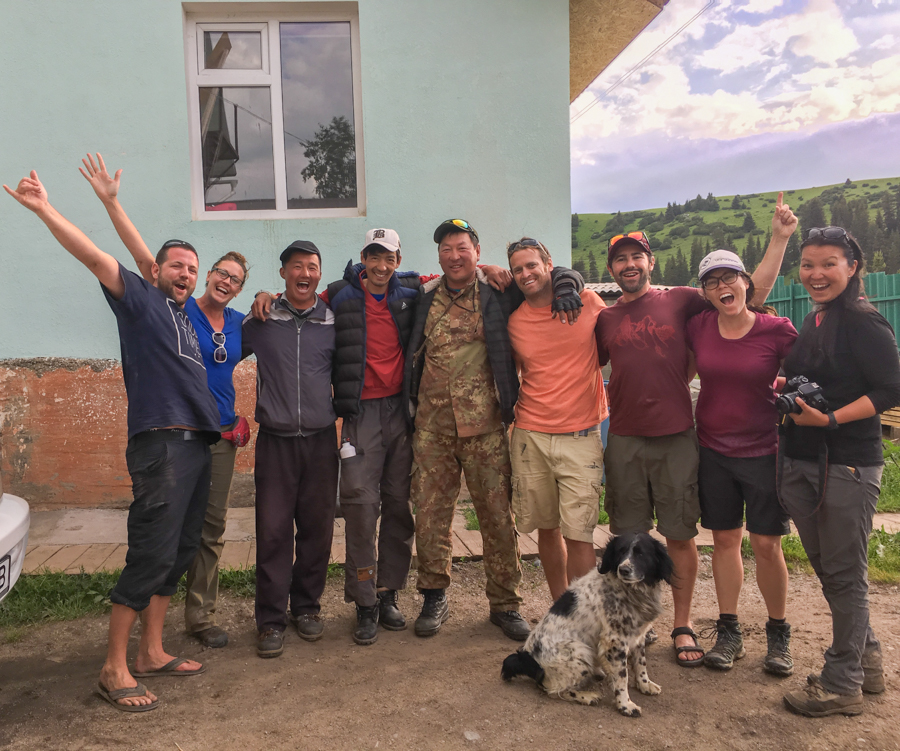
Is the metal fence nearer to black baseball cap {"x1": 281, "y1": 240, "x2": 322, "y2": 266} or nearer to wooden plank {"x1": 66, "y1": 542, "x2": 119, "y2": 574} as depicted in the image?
black baseball cap {"x1": 281, "y1": 240, "x2": 322, "y2": 266}

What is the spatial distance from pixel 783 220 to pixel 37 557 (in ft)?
18.0

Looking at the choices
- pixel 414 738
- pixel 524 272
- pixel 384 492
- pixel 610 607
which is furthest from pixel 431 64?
pixel 414 738

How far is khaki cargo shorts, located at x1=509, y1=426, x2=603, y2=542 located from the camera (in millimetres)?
3518

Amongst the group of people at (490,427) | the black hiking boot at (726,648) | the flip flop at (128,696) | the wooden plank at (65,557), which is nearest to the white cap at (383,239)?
the group of people at (490,427)

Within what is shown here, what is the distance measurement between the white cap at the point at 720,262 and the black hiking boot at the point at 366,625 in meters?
2.68

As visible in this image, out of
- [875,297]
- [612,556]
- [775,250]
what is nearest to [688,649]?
[612,556]

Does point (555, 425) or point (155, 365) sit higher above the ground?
point (155, 365)

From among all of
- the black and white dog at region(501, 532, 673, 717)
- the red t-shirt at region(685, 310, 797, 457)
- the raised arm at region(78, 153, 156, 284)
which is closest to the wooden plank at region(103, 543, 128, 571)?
the raised arm at region(78, 153, 156, 284)

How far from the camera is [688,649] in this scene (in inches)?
131

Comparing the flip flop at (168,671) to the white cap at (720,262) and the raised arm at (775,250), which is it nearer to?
the white cap at (720,262)

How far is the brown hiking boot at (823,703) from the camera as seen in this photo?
2.80 metres

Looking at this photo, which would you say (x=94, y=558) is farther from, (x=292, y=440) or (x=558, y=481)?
(x=558, y=481)

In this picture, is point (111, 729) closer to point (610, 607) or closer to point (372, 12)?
point (610, 607)

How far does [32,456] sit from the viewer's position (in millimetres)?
5562
